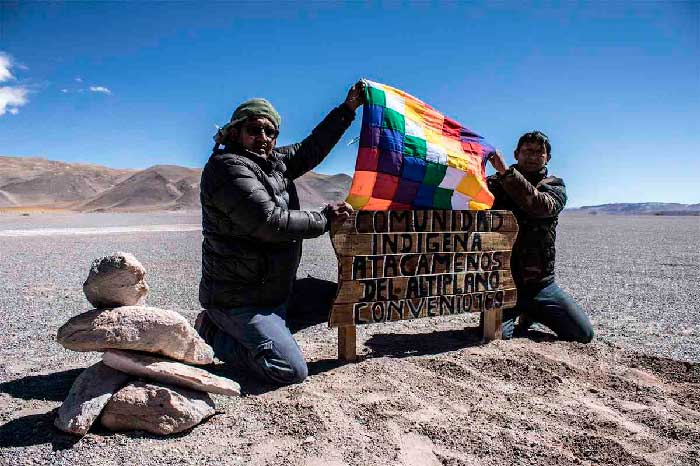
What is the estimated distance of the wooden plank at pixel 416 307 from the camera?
4.72 metres

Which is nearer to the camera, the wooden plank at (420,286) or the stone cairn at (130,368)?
the stone cairn at (130,368)

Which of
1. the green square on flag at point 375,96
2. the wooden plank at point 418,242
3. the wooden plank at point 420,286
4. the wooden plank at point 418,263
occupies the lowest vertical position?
the wooden plank at point 420,286

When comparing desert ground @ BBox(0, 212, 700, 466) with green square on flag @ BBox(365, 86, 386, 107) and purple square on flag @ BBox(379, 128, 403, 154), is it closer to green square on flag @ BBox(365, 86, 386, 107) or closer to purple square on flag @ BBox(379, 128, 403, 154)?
purple square on flag @ BBox(379, 128, 403, 154)

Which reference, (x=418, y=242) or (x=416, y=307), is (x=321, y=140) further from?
(x=416, y=307)

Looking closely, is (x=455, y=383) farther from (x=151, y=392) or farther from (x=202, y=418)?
(x=151, y=392)

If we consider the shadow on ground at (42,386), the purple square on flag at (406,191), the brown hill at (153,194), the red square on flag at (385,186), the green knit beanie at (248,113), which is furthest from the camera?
the brown hill at (153,194)

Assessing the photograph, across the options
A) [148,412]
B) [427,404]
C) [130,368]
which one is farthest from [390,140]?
[148,412]

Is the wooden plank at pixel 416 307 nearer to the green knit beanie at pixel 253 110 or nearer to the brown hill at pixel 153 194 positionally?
the green knit beanie at pixel 253 110

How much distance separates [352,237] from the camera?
15.3 feet

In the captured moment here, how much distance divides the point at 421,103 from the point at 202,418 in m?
3.37

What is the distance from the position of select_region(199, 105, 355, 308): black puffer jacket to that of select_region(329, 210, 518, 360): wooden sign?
46 centimetres

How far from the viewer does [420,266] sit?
5055 mm

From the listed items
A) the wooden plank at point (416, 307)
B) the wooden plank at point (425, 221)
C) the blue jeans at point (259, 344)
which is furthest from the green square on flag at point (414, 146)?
the blue jeans at point (259, 344)

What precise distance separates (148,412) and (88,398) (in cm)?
38
